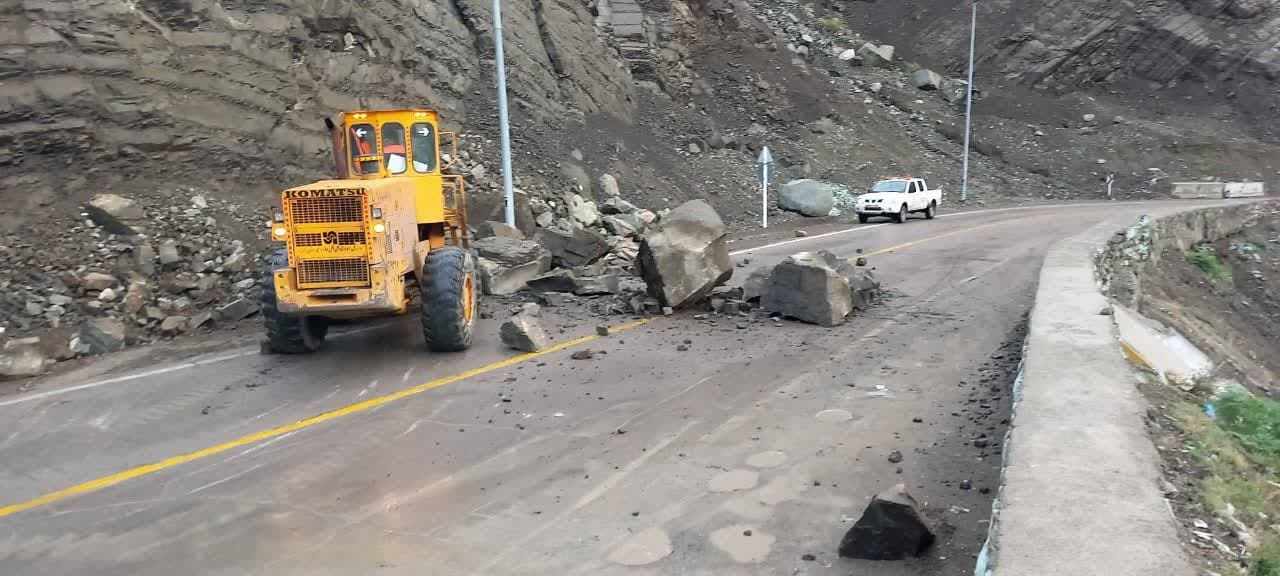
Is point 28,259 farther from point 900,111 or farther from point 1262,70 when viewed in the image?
point 1262,70

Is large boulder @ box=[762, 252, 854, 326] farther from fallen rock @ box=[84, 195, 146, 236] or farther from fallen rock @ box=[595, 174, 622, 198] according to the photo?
fallen rock @ box=[595, 174, 622, 198]

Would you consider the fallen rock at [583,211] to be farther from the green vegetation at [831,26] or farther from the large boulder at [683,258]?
the green vegetation at [831,26]

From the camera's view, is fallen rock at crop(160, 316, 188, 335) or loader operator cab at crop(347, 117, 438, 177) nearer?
loader operator cab at crop(347, 117, 438, 177)

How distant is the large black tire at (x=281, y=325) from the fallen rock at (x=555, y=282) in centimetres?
399

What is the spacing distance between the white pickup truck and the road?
17114mm

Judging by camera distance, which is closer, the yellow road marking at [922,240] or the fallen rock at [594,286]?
the fallen rock at [594,286]

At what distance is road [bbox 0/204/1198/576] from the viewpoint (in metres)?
4.66

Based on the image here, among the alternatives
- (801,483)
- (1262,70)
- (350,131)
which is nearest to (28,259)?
(350,131)

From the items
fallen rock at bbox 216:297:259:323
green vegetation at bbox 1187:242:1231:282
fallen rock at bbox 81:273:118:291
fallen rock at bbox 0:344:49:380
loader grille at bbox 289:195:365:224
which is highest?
loader grille at bbox 289:195:365:224

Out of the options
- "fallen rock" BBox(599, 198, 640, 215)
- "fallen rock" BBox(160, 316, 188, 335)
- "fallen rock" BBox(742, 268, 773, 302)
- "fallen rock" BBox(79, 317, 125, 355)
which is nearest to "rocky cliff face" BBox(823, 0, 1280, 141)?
"fallen rock" BBox(599, 198, 640, 215)

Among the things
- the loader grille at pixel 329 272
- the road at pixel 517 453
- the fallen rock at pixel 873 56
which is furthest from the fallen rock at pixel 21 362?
the fallen rock at pixel 873 56

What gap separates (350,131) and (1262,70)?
49.5 meters

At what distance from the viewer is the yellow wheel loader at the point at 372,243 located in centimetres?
835

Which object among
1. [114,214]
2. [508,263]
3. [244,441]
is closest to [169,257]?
[114,214]
